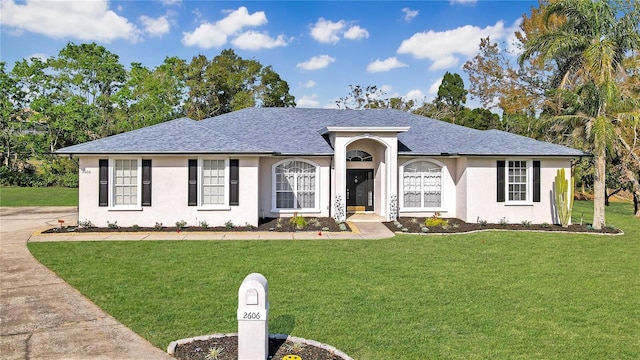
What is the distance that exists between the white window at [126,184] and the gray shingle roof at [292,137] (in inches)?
27.0

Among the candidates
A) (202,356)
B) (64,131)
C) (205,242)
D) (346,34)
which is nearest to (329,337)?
(202,356)

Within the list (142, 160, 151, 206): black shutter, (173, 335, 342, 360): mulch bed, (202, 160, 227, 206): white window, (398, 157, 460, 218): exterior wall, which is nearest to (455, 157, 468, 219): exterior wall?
(398, 157, 460, 218): exterior wall

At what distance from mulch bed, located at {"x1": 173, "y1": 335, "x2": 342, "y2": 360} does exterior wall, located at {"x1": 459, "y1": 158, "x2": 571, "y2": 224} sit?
13.8 meters

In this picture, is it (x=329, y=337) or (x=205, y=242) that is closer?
(x=329, y=337)

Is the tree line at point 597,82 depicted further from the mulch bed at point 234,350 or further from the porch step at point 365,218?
the mulch bed at point 234,350

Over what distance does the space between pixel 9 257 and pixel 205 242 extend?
5167 millimetres

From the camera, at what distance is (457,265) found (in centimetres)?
1055

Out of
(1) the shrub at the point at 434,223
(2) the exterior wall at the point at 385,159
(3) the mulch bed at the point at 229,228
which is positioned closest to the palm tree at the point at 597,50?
(1) the shrub at the point at 434,223

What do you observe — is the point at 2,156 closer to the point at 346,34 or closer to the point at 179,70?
the point at 179,70

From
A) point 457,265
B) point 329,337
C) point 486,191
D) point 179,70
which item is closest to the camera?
point 329,337

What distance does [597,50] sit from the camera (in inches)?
642

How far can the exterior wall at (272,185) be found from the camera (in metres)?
18.3

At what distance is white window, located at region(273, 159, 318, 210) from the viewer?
60.8 ft

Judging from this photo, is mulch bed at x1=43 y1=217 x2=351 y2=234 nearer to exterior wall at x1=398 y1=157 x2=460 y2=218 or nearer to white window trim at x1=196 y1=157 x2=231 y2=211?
white window trim at x1=196 y1=157 x2=231 y2=211
